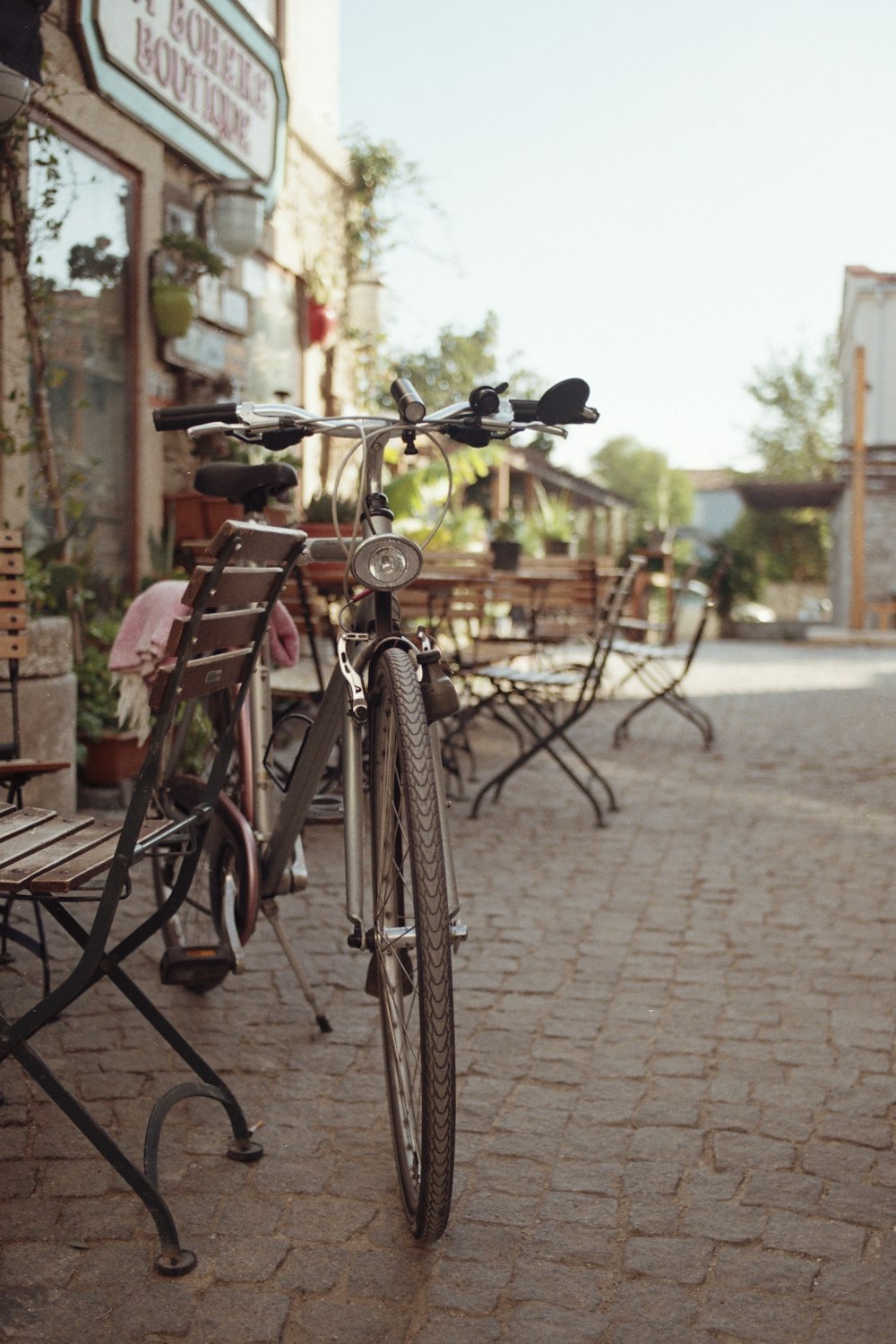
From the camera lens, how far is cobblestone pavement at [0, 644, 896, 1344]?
2.31m

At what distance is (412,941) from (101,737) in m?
4.27

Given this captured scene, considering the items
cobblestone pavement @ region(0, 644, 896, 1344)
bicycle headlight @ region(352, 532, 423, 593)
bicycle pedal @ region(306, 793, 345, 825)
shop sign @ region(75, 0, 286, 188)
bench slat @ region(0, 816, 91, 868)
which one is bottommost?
cobblestone pavement @ region(0, 644, 896, 1344)

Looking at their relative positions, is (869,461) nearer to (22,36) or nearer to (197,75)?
(197,75)

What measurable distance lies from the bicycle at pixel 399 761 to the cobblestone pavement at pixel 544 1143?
0.22 m

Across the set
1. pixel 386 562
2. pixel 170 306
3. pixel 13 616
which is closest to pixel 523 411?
pixel 386 562

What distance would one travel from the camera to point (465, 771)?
25.0ft

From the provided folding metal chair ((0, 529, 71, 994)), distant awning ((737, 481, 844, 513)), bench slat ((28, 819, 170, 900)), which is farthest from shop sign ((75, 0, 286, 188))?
distant awning ((737, 481, 844, 513))

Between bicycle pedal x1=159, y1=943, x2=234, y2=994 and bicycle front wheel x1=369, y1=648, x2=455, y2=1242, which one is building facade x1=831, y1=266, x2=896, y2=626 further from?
bicycle front wheel x1=369, y1=648, x2=455, y2=1242

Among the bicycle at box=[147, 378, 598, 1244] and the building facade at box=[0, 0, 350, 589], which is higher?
the building facade at box=[0, 0, 350, 589]

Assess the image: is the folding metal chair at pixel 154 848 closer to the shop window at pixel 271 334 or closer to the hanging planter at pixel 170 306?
the hanging planter at pixel 170 306

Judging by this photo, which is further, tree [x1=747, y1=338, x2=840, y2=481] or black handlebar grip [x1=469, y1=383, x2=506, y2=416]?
tree [x1=747, y1=338, x2=840, y2=481]

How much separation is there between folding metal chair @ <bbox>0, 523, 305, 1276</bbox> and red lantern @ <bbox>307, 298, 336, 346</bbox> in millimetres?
8936

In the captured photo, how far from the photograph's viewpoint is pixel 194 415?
3.00 m

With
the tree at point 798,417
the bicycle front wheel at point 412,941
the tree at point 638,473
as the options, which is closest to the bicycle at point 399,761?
the bicycle front wheel at point 412,941
